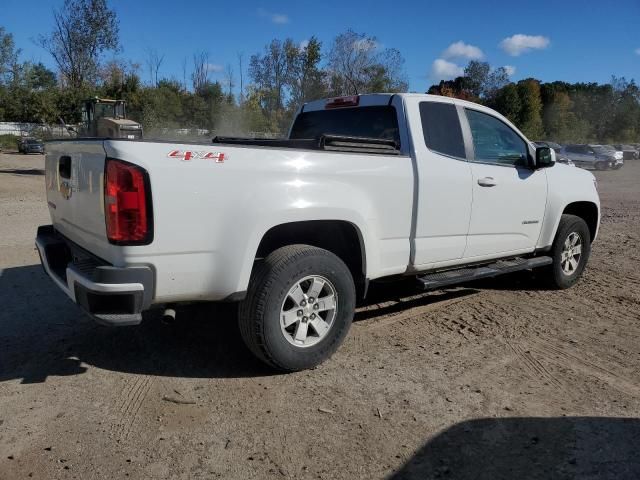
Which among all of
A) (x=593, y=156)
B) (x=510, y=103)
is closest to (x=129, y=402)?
(x=593, y=156)

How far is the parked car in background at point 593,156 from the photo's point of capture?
117 feet

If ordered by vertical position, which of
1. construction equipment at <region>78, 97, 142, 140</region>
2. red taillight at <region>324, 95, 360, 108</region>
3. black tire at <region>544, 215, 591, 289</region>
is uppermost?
construction equipment at <region>78, 97, 142, 140</region>

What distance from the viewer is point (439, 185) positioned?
4.46m

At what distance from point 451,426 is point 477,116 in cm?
307

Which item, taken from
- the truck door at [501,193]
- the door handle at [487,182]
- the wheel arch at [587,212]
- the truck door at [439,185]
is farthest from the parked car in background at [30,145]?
the door handle at [487,182]

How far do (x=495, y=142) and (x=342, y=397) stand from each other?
301 cm

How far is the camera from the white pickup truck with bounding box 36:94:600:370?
3.12 meters

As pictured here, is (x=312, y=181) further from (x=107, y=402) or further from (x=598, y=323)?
(x=598, y=323)

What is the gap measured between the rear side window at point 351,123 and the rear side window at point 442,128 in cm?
26

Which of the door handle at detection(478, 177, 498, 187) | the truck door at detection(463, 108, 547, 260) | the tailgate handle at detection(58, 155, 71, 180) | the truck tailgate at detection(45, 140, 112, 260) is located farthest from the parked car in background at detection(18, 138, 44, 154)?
the door handle at detection(478, 177, 498, 187)

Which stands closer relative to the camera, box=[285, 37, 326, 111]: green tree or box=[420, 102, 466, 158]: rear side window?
box=[420, 102, 466, 158]: rear side window

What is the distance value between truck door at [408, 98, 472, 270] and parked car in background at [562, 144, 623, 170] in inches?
1373

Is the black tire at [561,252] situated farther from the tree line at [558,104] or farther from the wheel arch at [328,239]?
the tree line at [558,104]

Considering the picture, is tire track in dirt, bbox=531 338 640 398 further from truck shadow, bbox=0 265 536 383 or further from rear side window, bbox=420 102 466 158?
rear side window, bbox=420 102 466 158
